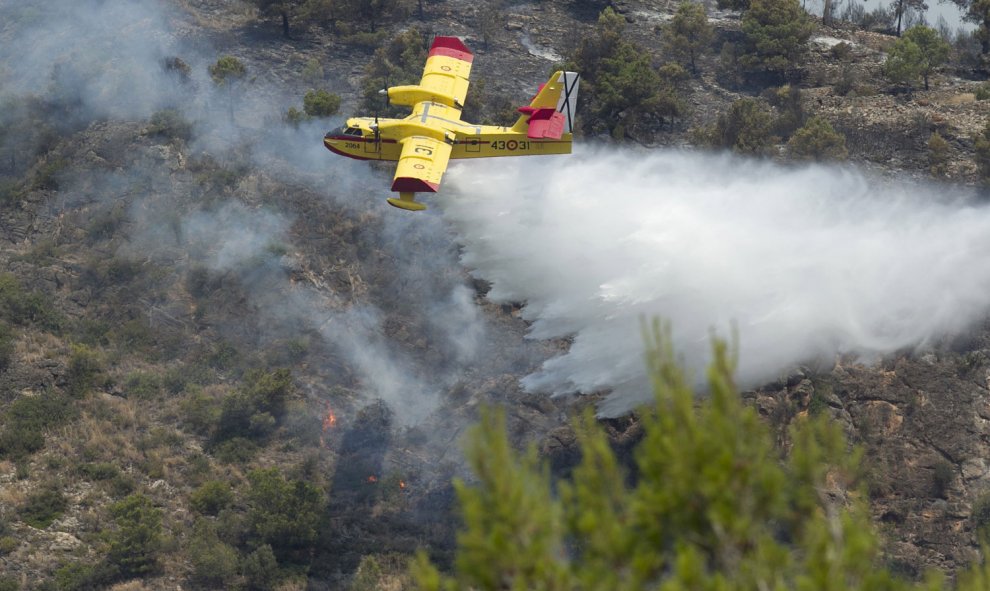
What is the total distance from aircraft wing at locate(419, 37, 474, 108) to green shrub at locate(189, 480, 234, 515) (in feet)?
50.1

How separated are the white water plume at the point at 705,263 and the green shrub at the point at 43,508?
1493 cm

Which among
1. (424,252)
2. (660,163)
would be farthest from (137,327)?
(660,163)

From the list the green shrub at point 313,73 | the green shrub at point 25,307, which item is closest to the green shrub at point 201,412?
the green shrub at point 25,307

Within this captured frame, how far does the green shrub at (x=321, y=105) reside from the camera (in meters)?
52.2

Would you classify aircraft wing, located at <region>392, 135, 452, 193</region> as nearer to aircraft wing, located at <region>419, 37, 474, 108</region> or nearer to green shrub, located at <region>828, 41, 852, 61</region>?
aircraft wing, located at <region>419, 37, 474, 108</region>

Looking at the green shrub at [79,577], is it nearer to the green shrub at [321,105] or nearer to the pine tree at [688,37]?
the green shrub at [321,105]

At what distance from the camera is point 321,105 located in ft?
171

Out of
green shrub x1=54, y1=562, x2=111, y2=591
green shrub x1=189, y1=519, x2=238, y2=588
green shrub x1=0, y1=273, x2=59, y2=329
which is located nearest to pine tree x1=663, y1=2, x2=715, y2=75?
green shrub x1=0, y1=273, x2=59, y2=329

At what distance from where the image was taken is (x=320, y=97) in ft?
172

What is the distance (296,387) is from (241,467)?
11.9 ft

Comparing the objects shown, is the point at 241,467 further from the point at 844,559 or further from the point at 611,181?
the point at 844,559

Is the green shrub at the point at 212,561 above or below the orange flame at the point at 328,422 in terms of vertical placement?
below

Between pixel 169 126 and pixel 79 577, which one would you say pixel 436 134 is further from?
pixel 79 577

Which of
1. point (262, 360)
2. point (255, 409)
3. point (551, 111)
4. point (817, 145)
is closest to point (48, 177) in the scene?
point (262, 360)
